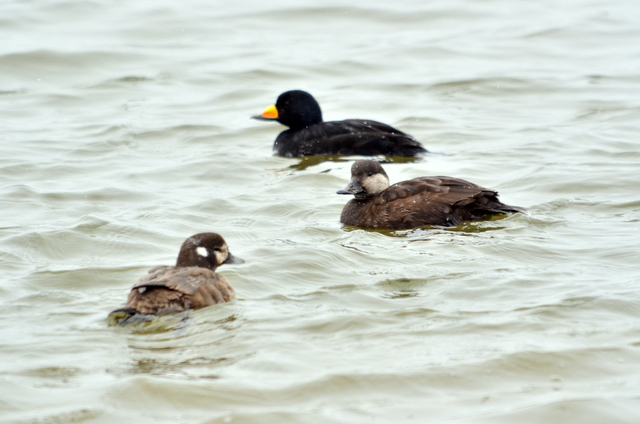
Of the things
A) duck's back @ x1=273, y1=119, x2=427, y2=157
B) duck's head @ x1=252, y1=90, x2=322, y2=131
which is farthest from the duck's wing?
duck's head @ x1=252, y1=90, x2=322, y2=131

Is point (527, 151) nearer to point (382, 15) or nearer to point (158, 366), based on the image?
point (158, 366)

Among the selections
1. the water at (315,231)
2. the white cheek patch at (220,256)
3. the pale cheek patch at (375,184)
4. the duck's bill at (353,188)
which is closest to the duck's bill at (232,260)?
the white cheek patch at (220,256)

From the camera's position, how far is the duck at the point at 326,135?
10.7 metres

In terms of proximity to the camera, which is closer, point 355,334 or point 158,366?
point 158,366

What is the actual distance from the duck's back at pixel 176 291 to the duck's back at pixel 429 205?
2.38 m

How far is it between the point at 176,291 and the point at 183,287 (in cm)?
5

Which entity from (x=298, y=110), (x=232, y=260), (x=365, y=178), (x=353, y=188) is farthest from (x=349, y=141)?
(x=232, y=260)

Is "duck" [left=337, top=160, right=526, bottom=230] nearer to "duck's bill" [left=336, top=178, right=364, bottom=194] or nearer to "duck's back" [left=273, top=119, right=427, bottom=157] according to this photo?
"duck's bill" [left=336, top=178, right=364, bottom=194]

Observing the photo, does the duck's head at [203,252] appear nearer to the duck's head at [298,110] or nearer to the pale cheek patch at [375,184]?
the pale cheek patch at [375,184]

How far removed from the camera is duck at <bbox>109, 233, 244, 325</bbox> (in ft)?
18.2

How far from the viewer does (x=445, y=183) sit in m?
8.02

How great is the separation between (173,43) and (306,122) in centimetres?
651

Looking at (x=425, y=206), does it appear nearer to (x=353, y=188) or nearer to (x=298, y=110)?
(x=353, y=188)

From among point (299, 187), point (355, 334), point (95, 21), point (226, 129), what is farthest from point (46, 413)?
point (95, 21)
